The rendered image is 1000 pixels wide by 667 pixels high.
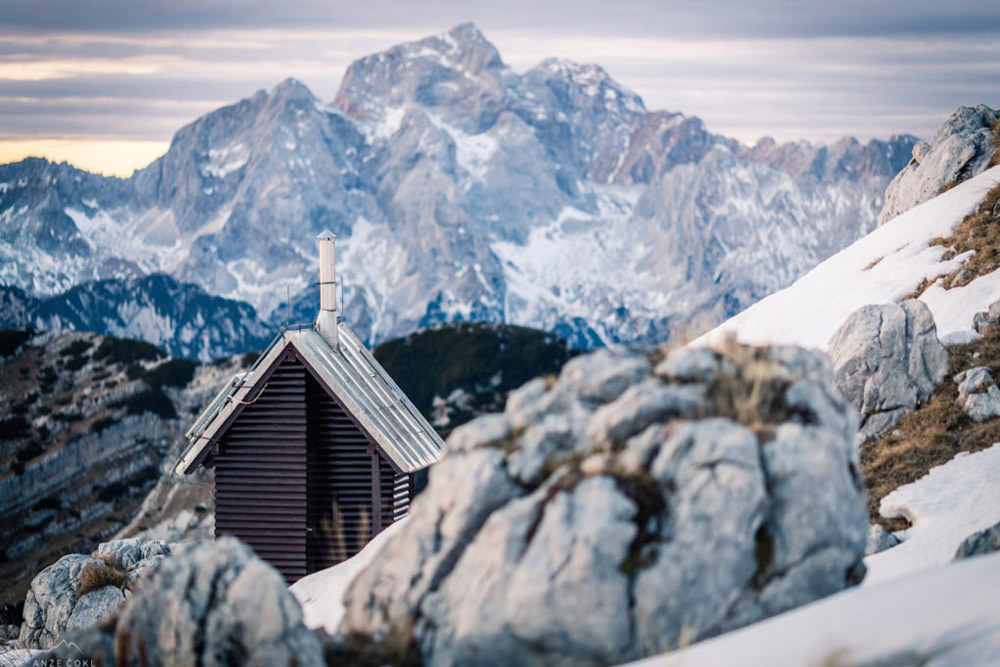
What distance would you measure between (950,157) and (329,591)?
3668 centimetres

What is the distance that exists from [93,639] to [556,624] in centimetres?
449

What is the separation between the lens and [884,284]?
115ft

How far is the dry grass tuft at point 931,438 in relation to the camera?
896 inches

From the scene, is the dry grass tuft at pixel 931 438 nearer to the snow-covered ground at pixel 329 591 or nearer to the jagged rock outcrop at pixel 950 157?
the snow-covered ground at pixel 329 591

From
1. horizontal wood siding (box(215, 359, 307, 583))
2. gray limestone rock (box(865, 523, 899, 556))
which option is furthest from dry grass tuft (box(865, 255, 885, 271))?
horizontal wood siding (box(215, 359, 307, 583))

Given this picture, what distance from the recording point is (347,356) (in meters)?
23.0

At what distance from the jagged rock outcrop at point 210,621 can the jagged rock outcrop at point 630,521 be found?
92 centimetres

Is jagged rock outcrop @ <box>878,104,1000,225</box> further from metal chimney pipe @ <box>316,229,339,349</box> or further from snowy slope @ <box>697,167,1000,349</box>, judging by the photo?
metal chimney pipe @ <box>316,229,339,349</box>

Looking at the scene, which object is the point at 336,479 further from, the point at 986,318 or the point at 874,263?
the point at 874,263

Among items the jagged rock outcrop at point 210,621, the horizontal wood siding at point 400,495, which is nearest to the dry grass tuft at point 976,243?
the horizontal wood siding at point 400,495

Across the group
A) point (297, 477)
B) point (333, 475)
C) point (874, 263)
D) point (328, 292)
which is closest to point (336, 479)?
point (333, 475)

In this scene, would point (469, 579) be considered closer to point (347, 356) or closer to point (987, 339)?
point (347, 356)

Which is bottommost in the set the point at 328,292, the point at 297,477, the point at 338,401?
the point at 297,477

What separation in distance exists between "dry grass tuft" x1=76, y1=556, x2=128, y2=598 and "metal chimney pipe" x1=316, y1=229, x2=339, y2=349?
736cm
